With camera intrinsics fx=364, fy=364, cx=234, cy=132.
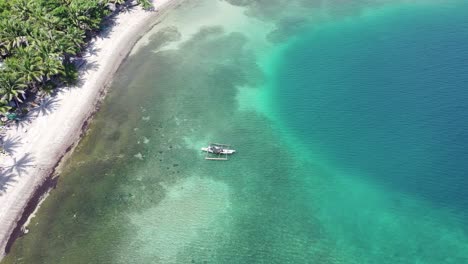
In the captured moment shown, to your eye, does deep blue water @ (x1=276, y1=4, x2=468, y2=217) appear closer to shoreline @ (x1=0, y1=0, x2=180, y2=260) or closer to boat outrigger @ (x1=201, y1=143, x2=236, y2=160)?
boat outrigger @ (x1=201, y1=143, x2=236, y2=160)

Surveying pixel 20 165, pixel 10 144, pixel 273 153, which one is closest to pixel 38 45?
pixel 10 144

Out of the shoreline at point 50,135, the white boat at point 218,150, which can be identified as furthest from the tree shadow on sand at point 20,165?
the white boat at point 218,150

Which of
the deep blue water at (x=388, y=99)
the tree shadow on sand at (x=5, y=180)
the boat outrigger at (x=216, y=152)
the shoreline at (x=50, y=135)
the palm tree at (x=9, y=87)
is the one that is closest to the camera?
the shoreline at (x=50, y=135)

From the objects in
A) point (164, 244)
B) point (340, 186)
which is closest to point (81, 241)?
point (164, 244)

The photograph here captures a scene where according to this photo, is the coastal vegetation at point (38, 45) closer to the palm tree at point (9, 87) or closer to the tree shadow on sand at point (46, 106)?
the palm tree at point (9, 87)

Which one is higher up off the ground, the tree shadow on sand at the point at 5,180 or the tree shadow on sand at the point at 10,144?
the tree shadow on sand at the point at 10,144

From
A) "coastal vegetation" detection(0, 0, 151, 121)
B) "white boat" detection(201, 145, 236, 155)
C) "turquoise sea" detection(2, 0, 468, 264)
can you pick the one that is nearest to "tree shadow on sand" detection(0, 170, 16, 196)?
"turquoise sea" detection(2, 0, 468, 264)

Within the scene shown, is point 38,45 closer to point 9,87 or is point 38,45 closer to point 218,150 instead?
point 9,87
